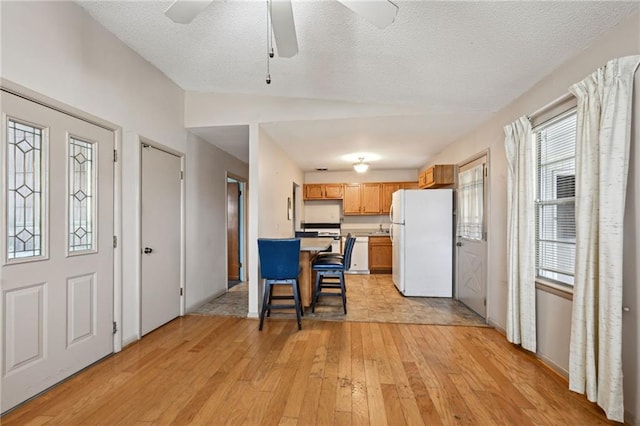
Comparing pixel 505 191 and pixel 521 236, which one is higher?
pixel 505 191

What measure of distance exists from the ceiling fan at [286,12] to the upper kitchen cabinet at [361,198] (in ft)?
17.7

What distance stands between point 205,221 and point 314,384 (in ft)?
9.44

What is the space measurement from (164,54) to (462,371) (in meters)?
3.79

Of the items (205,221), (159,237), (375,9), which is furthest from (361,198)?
(375,9)

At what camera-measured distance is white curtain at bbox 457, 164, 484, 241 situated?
373 centimetres

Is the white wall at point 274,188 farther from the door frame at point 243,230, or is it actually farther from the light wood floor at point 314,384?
the light wood floor at point 314,384

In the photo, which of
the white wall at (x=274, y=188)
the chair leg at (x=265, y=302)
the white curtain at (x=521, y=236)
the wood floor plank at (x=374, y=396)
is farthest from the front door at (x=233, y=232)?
the white curtain at (x=521, y=236)

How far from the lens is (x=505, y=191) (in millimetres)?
3121

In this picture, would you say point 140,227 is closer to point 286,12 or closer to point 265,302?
point 265,302

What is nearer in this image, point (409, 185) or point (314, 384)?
point (314, 384)

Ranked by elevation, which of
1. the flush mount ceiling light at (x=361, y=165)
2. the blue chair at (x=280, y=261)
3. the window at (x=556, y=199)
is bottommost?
the blue chair at (x=280, y=261)

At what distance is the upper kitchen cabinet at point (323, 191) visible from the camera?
7.11 m

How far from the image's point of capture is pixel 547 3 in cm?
173

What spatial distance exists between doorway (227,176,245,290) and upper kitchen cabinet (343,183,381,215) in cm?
247
